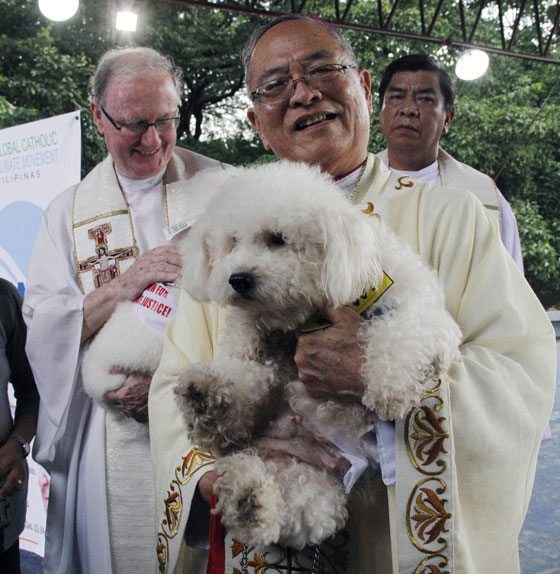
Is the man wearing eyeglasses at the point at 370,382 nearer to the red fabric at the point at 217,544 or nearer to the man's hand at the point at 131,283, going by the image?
the red fabric at the point at 217,544

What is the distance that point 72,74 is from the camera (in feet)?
18.5

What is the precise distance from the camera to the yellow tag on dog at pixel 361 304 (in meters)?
1.50

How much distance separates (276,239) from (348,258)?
0.20 m

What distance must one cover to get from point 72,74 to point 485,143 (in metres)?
3.57

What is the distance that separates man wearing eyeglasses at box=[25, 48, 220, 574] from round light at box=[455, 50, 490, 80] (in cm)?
206

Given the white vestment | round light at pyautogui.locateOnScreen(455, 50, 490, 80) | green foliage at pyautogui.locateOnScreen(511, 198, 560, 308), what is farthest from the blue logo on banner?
green foliage at pyautogui.locateOnScreen(511, 198, 560, 308)

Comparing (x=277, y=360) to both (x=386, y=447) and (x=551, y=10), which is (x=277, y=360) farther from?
(x=551, y=10)

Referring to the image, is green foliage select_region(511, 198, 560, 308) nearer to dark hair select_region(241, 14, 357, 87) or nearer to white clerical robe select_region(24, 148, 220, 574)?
white clerical robe select_region(24, 148, 220, 574)

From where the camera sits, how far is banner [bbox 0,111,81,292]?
3100mm

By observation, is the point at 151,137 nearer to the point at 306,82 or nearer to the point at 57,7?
the point at 306,82

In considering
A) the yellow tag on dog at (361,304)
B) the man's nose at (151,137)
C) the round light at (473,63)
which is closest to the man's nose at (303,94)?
the yellow tag on dog at (361,304)

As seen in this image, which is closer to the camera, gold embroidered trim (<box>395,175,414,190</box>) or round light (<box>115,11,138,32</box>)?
gold embroidered trim (<box>395,175,414,190</box>)

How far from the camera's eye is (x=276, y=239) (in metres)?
1.50

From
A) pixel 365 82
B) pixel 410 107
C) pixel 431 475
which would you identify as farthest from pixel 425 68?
pixel 431 475
